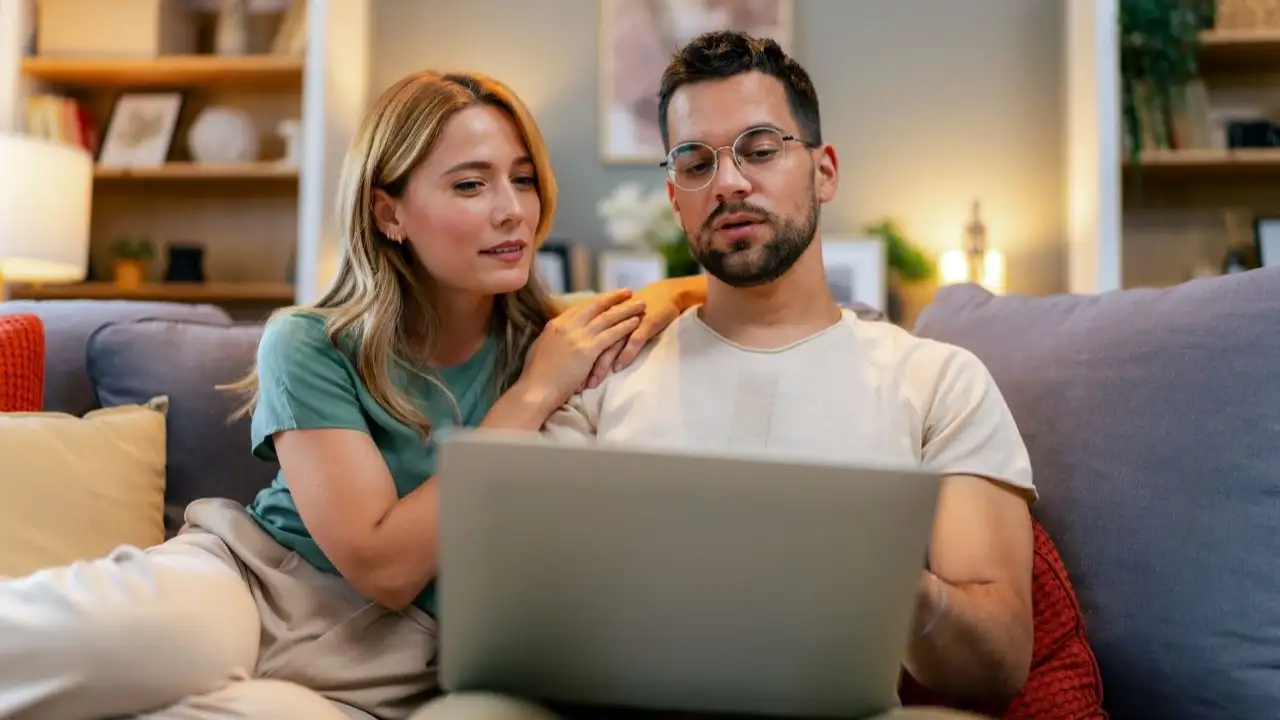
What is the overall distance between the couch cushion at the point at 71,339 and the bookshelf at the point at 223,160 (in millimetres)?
1468

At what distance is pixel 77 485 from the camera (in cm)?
137

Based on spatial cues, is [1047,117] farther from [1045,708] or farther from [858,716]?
[858,716]

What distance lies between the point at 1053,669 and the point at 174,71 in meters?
3.24

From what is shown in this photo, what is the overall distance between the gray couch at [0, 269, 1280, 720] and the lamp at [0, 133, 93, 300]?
2365 millimetres

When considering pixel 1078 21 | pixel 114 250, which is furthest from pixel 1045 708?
pixel 114 250

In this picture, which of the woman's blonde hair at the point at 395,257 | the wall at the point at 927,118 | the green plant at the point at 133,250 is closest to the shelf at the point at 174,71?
the green plant at the point at 133,250

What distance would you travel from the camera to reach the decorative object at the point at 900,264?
126 inches

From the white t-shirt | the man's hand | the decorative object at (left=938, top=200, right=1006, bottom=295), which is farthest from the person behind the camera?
the decorative object at (left=938, top=200, right=1006, bottom=295)

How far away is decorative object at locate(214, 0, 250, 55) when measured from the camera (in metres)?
3.40

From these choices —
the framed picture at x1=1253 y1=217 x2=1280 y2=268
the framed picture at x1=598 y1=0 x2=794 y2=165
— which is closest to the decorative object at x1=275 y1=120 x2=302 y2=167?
the framed picture at x1=598 y1=0 x2=794 y2=165

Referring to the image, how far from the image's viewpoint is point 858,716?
2.81 ft

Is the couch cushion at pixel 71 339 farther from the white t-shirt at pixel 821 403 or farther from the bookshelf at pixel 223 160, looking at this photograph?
the bookshelf at pixel 223 160

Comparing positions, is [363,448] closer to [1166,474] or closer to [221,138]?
[1166,474]

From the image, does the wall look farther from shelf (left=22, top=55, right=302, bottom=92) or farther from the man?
the man
